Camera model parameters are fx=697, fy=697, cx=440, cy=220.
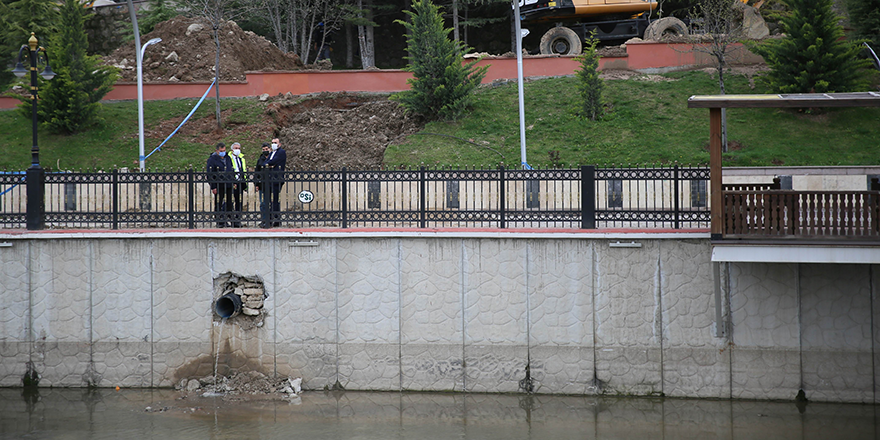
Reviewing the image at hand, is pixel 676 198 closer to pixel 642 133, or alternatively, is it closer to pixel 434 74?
pixel 642 133

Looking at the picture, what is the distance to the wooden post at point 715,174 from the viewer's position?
9.62 m

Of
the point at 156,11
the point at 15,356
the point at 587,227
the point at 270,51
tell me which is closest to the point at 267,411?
the point at 15,356

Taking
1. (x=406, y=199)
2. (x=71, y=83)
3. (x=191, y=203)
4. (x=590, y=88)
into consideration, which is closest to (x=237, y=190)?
(x=191, y=203)

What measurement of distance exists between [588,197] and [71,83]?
20501 mm

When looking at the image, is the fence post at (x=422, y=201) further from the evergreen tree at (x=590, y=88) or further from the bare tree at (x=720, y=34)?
the evergreen tree at (x=590, y=88)

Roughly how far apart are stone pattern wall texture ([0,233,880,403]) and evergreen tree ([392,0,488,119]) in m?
13.8

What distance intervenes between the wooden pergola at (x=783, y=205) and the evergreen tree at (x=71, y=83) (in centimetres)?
2203

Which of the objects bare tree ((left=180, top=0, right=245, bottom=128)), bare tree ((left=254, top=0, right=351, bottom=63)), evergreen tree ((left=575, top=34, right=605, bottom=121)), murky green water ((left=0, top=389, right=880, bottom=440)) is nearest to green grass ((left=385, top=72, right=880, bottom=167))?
evergreen tree ((left=575, top=34, right=605, bottom=121))

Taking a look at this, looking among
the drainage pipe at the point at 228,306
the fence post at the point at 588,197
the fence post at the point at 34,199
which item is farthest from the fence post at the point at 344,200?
the fence post at the point at 34,199

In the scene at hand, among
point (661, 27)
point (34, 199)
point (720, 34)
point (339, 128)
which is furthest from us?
point (661, 27)

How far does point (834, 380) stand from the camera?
33.4ft

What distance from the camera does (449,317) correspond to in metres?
10.9

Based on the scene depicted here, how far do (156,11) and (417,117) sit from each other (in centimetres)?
1825

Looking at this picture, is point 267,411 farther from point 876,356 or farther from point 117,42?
point 117,42
